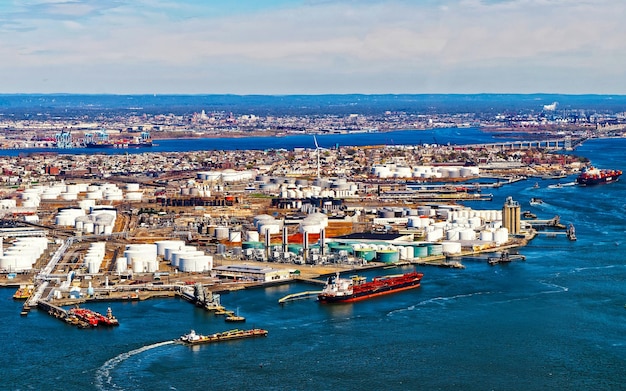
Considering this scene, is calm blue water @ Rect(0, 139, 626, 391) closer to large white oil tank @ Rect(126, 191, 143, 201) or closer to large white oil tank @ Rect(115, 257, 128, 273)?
large white oil tank @ Rect(115, 257, 128, 273)

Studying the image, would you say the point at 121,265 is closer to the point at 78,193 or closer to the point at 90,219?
the point at 90,219

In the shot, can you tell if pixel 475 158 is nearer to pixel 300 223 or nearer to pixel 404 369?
pixel 300 223

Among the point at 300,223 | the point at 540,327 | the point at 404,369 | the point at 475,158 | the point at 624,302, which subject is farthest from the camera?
the point at 475,158

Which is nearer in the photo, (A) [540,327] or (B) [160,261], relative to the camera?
(A) [540,327]

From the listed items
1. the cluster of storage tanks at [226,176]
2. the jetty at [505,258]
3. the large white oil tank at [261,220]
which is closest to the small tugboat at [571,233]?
the jetty at [505,258]

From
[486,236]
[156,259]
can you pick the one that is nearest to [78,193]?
[156,259]

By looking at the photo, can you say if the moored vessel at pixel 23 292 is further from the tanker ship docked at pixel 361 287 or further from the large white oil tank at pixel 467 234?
the large white oil tank at pixel 467 234

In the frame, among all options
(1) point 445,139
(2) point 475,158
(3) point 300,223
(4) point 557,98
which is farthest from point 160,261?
(4) point 557,98
